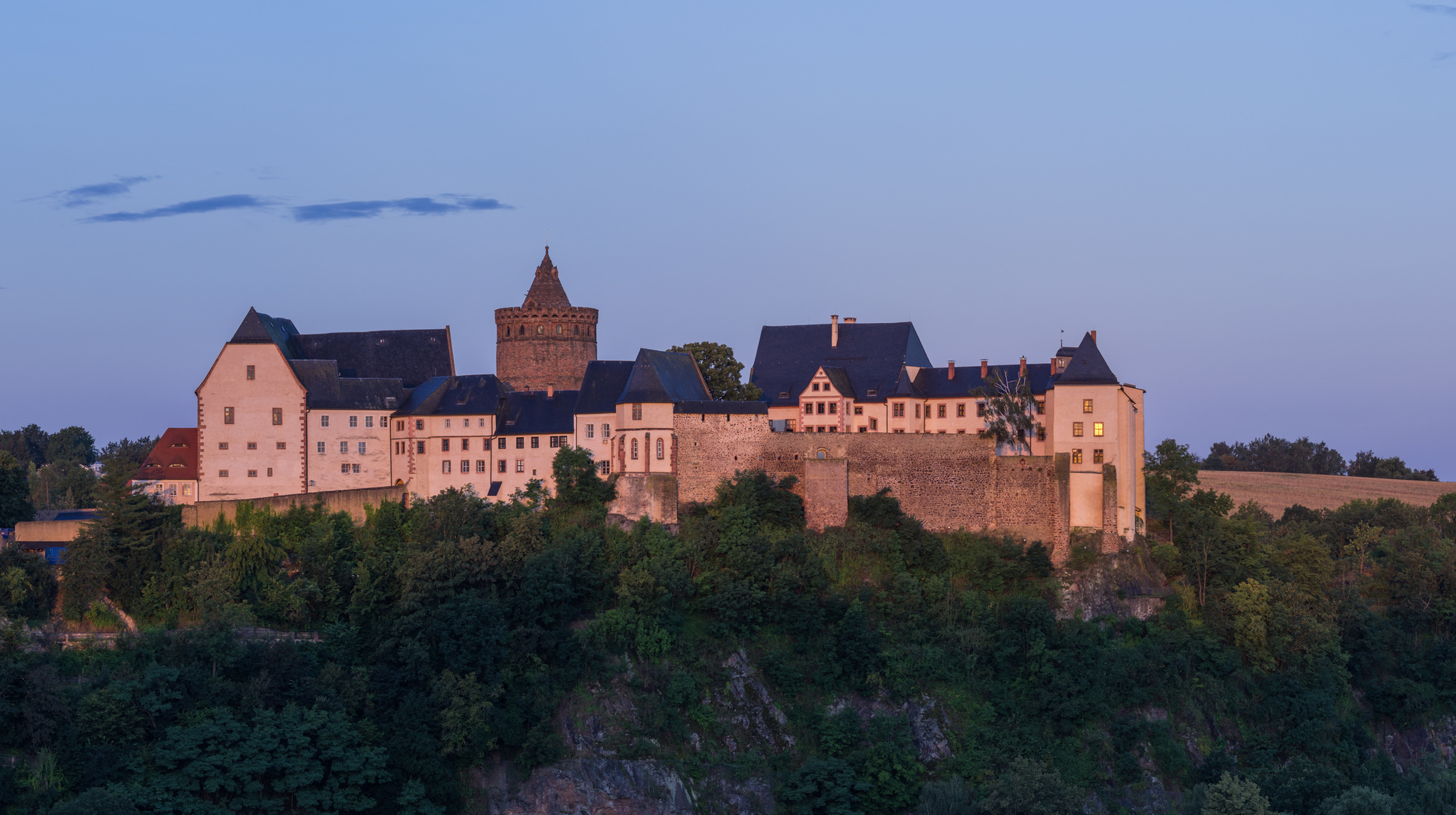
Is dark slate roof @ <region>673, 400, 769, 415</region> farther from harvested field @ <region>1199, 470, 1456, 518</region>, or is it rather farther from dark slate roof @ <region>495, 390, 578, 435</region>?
harvested field @ <region>1199, 470, 1456, 518</region>

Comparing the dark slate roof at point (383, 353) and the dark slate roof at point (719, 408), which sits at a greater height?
the dark slate roof at point (383, 353)

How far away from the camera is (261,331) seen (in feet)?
206

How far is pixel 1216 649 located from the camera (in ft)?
189

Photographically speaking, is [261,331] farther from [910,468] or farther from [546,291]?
[910,468]

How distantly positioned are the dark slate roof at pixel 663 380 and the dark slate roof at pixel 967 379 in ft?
32.3

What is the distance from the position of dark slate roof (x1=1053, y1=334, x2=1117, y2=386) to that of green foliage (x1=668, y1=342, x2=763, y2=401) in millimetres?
14346

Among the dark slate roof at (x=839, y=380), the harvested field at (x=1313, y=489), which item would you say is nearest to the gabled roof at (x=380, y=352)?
the dark slate roof at (x=839, y=380)

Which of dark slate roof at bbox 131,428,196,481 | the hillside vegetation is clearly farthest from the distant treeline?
dark slate roof at bbox 131,428,196,481

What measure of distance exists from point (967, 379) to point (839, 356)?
647 cm

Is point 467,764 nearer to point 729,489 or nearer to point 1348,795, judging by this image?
point 729,489

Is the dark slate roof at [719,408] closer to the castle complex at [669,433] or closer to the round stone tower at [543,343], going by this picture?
the castle complex at [669,433]

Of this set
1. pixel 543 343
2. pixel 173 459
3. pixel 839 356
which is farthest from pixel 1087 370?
pixel 173 459

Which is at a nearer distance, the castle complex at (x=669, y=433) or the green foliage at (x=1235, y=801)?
the green foliage at (x=1235, y=801)

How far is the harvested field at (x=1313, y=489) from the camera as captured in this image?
300 feet
